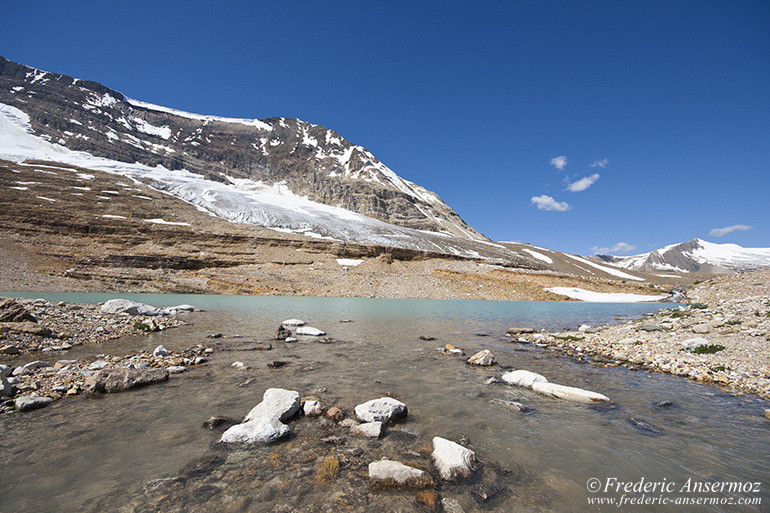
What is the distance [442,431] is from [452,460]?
4.21 ft

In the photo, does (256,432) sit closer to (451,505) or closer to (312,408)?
(312,408)

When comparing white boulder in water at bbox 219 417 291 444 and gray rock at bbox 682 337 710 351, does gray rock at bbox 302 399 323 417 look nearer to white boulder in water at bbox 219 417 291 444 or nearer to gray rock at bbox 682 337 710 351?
white boulder in water at bbox 219 417 291 444

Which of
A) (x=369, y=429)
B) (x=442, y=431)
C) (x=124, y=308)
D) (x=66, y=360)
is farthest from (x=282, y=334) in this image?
(x=124, y=308)

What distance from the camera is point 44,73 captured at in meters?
158

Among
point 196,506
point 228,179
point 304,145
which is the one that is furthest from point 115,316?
point 304,145

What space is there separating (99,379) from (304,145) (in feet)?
652

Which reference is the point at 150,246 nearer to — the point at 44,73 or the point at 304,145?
the point at 304,145

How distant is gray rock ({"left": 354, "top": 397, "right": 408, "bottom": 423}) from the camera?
6.04 metres

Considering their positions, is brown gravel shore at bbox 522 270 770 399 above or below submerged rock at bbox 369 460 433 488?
above

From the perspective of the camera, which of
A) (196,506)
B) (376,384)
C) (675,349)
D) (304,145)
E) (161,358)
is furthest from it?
(304,145)

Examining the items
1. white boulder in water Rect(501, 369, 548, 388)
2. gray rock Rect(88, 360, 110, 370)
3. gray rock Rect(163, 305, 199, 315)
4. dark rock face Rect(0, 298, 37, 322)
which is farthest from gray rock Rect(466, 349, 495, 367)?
gray rock Rect(163, 305, 199, 315)

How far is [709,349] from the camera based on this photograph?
10.6 m

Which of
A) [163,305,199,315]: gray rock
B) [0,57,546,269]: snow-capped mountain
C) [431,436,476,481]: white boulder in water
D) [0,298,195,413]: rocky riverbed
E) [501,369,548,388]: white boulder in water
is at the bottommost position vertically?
[163,305,199,315]: gray rock

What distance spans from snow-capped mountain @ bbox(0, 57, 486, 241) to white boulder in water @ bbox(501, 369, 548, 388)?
120586mm
